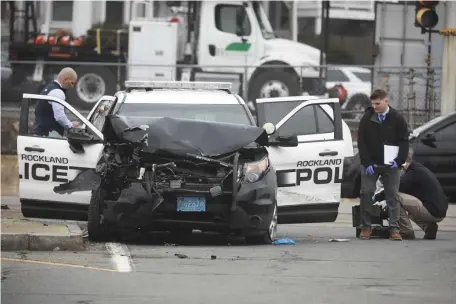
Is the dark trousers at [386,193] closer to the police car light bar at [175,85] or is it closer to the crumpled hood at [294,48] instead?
the police car light bar at [175,85]

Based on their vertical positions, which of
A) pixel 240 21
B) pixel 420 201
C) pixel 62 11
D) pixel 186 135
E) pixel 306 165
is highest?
pixel 62 11

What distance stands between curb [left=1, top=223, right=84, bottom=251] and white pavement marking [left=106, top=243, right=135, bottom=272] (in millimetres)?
396

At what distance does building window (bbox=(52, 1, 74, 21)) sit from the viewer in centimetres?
3141

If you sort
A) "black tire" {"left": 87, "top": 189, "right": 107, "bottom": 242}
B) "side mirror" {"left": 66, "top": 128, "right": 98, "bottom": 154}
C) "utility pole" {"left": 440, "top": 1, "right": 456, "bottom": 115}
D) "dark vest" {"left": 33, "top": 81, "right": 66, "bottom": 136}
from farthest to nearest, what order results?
"utility pole" {"left": 440, "top": 1, "right": 456, "bottom": 115} → "dark vest" {"left": 33, "top": 81, "right": 66, "bottom": 136} → "side mirror" {"left": 66, "top": 128, "right": 98, "bottom": 154} → "black tire" {"left": 87, "top": 189, "right": 107, "bottom": 242}

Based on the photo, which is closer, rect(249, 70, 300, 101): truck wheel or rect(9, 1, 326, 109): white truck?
rect(249, 70, 300, 101): truck wheel

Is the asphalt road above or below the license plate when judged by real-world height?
below

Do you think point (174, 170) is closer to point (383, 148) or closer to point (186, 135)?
point (186, 135)

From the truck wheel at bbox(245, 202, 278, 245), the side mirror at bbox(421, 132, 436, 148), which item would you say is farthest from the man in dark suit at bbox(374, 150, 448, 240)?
the side mirror at bbox(421, 132, 436, 148)

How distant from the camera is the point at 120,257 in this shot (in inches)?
440

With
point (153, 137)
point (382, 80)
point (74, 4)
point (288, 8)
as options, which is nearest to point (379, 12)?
point (288, 8)

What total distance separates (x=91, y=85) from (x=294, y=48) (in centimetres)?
574

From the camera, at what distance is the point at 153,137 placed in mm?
12086

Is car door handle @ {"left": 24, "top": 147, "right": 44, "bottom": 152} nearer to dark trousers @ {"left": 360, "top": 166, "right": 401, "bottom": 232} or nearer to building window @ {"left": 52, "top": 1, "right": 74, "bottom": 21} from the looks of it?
dark trousers @ {"left": 360, "top": 166, "right": 401, "bottom": 232}

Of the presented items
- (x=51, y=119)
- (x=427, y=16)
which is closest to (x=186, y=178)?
(x=51, y=119)
